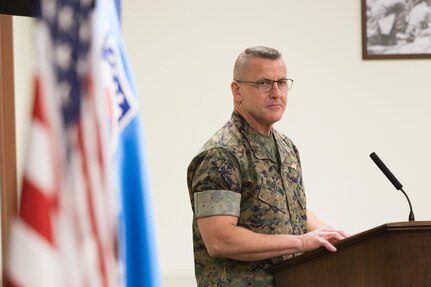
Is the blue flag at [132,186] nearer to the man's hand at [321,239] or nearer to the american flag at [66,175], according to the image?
the american flag at [66,175]

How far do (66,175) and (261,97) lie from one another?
162 cm

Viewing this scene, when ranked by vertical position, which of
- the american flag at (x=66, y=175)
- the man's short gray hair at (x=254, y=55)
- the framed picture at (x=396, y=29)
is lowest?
the american flag at (x=66, y=175)

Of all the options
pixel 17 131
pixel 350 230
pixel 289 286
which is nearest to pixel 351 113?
pixel 350 230

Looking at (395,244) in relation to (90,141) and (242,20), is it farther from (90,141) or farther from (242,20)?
(242,20)

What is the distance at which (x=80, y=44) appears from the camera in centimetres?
126

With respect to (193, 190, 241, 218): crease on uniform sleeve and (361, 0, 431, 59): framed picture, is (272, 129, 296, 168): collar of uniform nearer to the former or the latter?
(193, 190, 241, 218): crease on uniform sleeve

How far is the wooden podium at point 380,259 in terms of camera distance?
7.93ft

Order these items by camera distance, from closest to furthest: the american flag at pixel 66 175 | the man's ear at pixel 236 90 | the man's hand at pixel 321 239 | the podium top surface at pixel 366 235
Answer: the american flag at pixel 66 175, the podium top surface at pixel 366 235, the man's hand at pixel 321 239, the man's ear at pixel 236 90

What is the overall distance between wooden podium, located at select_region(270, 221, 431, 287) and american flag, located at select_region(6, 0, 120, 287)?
1.30 metres

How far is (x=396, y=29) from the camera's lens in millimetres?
5816

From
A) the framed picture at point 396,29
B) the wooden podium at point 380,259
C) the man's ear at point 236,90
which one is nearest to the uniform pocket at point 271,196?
the wooden podium at point 380,259

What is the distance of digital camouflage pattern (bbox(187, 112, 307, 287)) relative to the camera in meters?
2.61

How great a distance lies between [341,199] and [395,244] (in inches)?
133

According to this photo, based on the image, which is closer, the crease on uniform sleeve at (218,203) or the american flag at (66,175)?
the american flag at (66,175)
